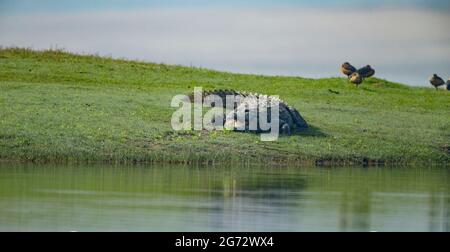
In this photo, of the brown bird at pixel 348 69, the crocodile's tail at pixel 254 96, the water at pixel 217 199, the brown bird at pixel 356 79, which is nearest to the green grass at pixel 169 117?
the brown bird at pixel 356 79

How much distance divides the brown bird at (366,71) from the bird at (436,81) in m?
3.92

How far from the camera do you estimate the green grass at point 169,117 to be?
27.6 m

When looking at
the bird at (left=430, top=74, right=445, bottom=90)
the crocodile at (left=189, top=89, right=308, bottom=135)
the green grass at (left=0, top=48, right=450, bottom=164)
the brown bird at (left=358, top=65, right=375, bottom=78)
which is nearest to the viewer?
the green grass at (left=0, top=48, right=450, bottom=164)

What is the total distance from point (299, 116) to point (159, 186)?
1100cm

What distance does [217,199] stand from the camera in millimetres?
20094

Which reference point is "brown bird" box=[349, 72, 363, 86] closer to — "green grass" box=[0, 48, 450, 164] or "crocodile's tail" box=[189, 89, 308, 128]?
"green grass" box=[0, 48, 450, 164]

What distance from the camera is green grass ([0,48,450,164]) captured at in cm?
2756

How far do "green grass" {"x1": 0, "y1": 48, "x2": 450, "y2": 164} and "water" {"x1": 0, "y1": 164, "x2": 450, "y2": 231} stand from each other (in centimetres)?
145

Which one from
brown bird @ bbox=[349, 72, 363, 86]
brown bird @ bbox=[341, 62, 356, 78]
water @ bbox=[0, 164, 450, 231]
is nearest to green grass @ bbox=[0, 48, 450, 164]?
brown bird @ bbox=[349, 72, 363, 86]

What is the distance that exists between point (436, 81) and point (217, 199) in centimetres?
2985

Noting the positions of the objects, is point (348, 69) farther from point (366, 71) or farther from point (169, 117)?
point (169, 117)

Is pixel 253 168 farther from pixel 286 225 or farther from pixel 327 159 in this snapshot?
pixel 286 225

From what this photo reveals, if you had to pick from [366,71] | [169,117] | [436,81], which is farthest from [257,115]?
[436,81]
